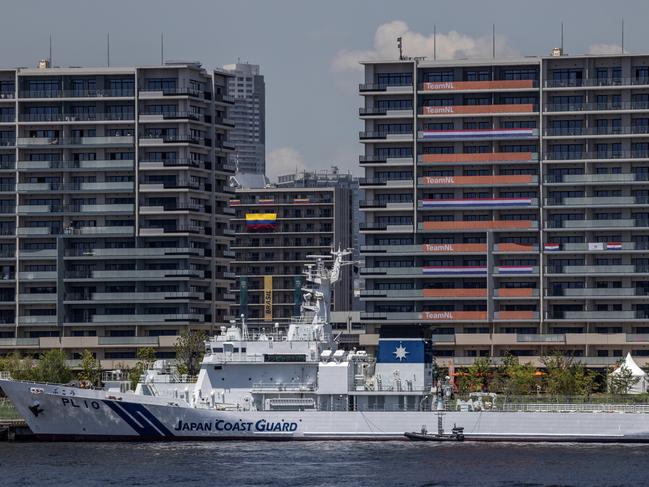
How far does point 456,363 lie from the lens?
132 meters

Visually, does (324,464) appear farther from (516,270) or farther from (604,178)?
(604,178)

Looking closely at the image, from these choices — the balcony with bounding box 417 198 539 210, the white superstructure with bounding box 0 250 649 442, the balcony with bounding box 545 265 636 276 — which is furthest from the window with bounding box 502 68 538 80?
the white superstructure with bounding box 0 250 649 442

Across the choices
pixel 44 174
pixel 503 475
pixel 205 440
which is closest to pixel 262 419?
pixel 205 440

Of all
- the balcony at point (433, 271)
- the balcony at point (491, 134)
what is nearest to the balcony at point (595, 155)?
the balcony at point (491, 134)

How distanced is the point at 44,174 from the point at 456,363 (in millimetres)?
38632

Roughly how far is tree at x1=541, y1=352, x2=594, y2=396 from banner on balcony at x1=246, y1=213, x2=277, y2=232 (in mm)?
68819

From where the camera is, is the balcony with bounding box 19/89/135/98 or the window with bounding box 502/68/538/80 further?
the balcony with bounding box 19/89/135/98

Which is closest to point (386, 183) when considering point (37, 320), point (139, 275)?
point (139, 275)

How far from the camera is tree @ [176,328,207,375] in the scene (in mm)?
123250

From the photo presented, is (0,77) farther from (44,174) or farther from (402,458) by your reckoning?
(402,458)

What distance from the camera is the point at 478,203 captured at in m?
133

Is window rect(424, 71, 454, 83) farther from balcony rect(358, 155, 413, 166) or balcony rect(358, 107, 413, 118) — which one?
balcony rect(358, 155, 413, 166)

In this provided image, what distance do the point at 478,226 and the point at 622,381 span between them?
991 inches

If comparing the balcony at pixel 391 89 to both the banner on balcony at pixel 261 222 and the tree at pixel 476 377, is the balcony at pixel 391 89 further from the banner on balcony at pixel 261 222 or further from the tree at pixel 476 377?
the banner on balcony at pixel 261 222
